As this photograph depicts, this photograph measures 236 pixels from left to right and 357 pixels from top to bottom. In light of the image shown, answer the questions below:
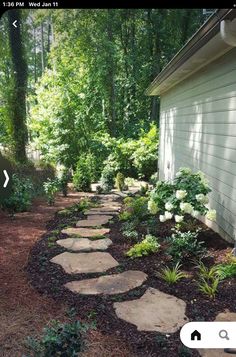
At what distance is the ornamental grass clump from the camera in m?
3.99

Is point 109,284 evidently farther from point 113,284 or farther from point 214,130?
point 214,130

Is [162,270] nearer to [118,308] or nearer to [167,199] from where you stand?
[118,308]

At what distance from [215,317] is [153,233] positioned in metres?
2.14

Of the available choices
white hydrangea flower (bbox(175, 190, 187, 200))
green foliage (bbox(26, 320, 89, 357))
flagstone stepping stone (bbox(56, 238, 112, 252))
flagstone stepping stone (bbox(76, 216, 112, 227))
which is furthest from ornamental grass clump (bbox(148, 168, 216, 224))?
green foliage (bbox(26, 320, 89, 357))

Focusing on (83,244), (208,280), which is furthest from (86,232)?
(208,280)

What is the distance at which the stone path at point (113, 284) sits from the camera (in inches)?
95.1

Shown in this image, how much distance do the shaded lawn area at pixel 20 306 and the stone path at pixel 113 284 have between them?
29 cm

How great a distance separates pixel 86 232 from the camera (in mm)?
4730

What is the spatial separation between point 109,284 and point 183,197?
1447 mm

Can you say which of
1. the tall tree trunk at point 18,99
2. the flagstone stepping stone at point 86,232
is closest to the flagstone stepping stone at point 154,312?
the tall tree trunk at point 18,99

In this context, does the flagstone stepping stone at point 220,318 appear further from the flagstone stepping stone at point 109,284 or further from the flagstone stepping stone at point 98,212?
the flagstone stepping stone at point 98,212

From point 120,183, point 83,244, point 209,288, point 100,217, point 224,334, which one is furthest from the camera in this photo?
point 120,183

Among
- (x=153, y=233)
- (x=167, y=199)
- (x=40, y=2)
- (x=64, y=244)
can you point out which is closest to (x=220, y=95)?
(x=167, y=199)

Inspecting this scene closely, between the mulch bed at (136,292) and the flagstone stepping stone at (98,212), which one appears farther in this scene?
the flagstone stepping stone at (98,212)
